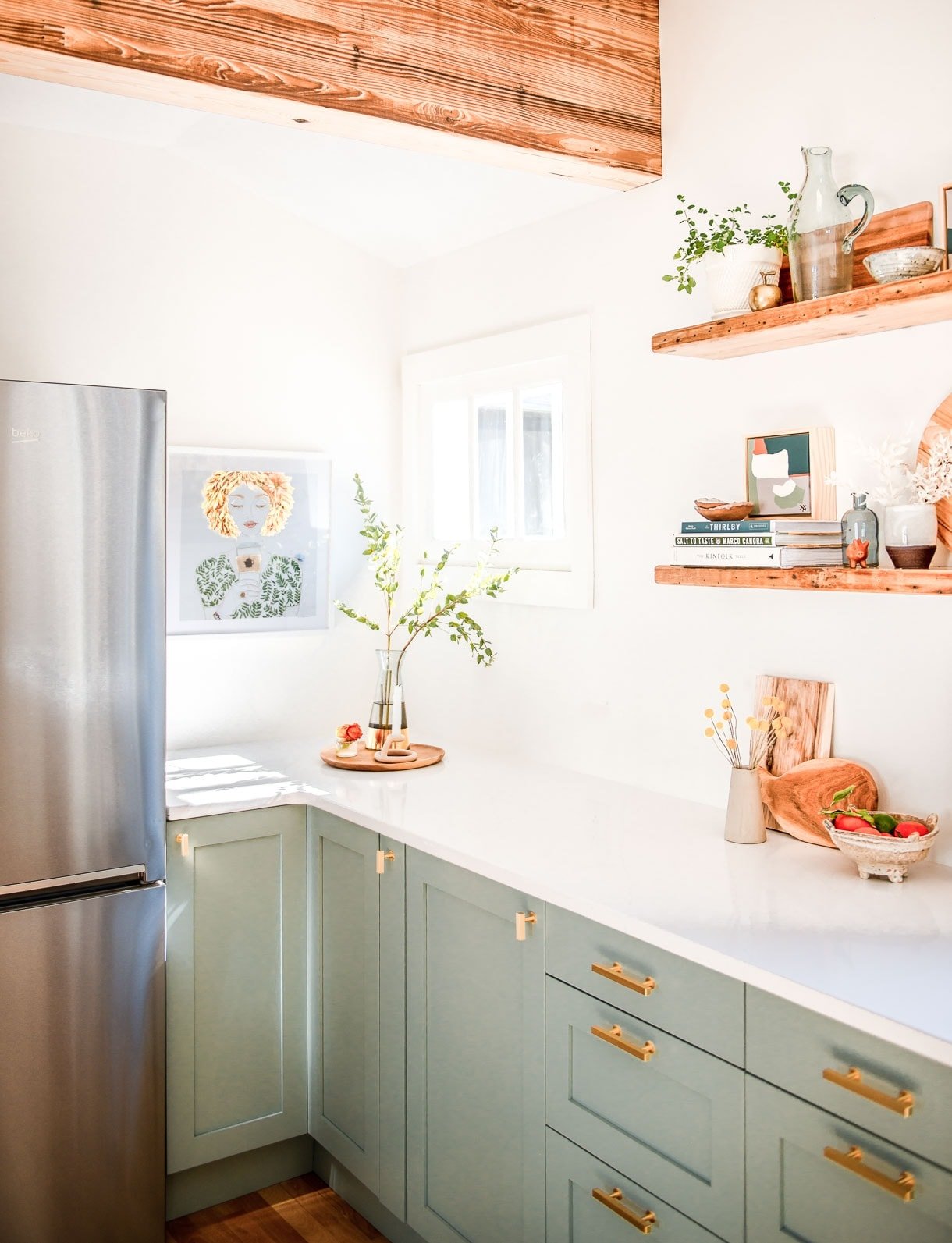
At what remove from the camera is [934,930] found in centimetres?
164

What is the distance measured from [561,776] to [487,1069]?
2.84 feet

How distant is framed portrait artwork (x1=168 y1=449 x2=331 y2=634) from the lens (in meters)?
3.04

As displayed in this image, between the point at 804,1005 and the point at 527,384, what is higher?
the point at 527,384

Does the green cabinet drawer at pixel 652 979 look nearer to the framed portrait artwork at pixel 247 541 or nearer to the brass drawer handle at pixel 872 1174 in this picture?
the brass drawer handle at pixel 872 1174

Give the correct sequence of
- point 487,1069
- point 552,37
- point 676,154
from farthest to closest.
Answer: point 676,154 < point 552,37 < point 487,1069

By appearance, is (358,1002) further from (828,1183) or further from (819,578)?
(819,578)

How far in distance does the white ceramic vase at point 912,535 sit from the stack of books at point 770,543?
0.37 feet

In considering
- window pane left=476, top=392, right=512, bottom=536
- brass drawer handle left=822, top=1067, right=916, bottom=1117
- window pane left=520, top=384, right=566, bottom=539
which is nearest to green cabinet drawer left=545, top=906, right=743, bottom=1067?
brass drawer handle left=822, top=1067, right=916, bottom=1117

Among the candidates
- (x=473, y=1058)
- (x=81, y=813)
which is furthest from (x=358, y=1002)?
(x=81, y=813)

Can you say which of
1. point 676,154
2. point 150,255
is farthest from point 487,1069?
point 150,255

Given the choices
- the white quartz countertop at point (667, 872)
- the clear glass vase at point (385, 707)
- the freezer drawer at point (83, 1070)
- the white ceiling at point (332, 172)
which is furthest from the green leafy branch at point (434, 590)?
the freezer drawer at point (83, 1070)

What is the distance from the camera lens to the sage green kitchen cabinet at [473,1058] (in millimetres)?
1965

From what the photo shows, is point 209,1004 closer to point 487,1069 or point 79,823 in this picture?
point 79,823

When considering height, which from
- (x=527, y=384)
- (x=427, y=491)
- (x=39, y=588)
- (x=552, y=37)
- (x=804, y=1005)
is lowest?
(x=804, y=1005)
